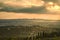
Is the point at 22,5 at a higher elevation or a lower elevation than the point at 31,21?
higher

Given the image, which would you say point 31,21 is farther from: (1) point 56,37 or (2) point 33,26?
(1) point 56,37

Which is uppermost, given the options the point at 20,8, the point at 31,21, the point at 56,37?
the point at 20,8

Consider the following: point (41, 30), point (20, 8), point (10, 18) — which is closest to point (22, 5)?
point (20, 8)

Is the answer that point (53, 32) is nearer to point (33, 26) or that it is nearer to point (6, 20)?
point (33, 26)

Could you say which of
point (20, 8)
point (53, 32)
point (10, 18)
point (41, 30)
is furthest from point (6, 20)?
point (53, 32)

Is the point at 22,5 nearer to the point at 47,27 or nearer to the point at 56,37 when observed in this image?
the point at 47,27

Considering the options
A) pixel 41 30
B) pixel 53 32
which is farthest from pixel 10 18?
pixel 53 32

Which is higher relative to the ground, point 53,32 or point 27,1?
point 27,1

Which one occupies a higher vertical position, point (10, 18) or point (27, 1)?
point (27, 1)
